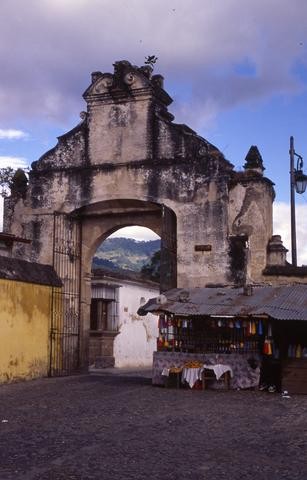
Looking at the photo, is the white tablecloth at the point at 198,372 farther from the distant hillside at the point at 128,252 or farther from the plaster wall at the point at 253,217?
the distant hillside at the point at 128,252

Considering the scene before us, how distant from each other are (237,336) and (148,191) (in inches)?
191

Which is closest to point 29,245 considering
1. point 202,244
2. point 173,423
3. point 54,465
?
point 202,244

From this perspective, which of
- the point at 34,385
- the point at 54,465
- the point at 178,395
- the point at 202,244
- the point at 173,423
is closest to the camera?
the point at 54,465

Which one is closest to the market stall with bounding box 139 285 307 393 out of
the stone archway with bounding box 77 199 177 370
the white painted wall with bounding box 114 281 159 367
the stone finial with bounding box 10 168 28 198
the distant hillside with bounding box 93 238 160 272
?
the stone archway with bounding box 77 199 177 370

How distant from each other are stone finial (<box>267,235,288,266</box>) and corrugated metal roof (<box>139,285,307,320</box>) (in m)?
2.67

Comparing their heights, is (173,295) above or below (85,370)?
above

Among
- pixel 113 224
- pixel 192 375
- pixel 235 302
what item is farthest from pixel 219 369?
pixel 113 224

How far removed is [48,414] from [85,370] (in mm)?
8627

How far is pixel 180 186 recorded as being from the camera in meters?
17.5

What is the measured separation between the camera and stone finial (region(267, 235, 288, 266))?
18031 millimetres

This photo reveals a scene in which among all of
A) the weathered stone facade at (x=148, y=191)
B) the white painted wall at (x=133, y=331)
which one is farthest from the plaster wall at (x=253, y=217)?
the white painted wall at (x=133, y=331)

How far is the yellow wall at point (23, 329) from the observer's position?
15969 millimetres

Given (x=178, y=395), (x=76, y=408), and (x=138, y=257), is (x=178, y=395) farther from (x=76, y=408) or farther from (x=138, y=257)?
(x=138, y=257)

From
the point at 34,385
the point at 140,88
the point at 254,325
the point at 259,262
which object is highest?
the point at 140,88
